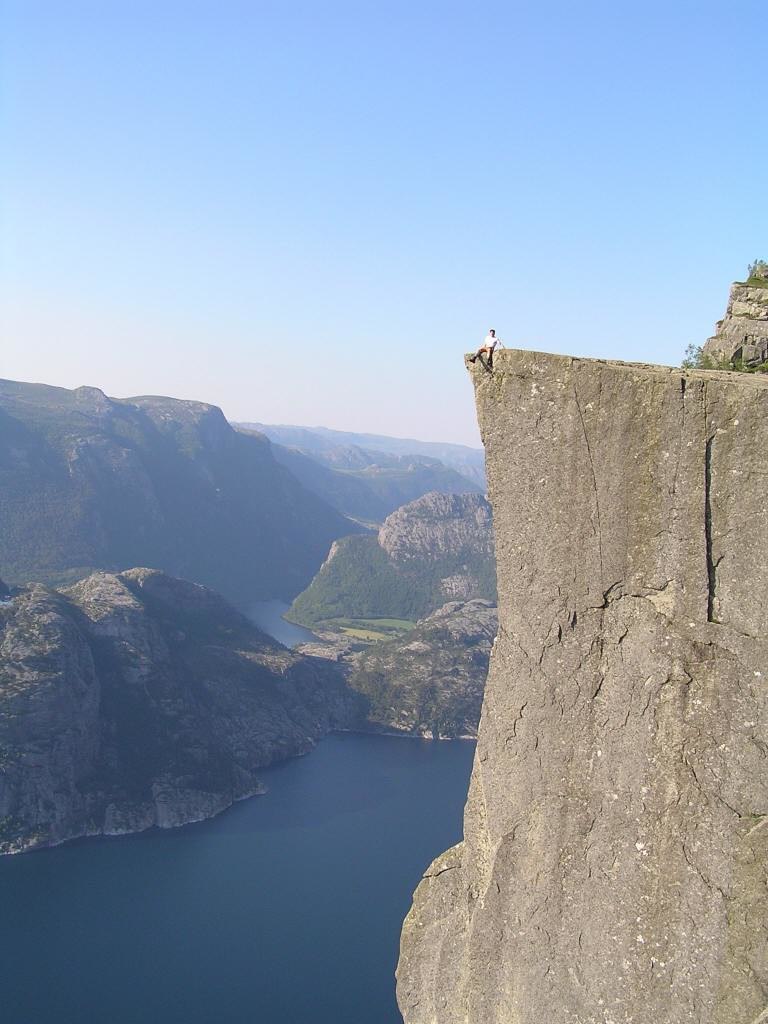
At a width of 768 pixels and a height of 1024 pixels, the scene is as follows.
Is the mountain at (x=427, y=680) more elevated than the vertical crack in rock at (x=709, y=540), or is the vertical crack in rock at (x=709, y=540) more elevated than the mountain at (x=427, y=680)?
the vertical crack in rock at (x=709, y=540)

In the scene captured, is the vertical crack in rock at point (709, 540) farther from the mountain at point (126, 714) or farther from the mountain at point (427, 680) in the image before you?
the mountain at point (427, 680)

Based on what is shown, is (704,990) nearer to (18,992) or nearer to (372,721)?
(18,992)

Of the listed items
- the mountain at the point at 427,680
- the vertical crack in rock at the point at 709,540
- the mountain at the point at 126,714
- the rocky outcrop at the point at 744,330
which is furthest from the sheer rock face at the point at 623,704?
the mountain at the point at 427,680

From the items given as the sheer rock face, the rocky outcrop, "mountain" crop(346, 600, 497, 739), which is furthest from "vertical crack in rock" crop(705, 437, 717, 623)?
"mountain" crop(346, 600, 497, 739)

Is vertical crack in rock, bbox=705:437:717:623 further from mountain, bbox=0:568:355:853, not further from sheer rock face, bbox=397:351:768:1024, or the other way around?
mountain, bbox=0:568:355:853

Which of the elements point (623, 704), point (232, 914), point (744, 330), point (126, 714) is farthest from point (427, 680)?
point (623, 704)

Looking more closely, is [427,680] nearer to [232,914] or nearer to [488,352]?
[232,914]
